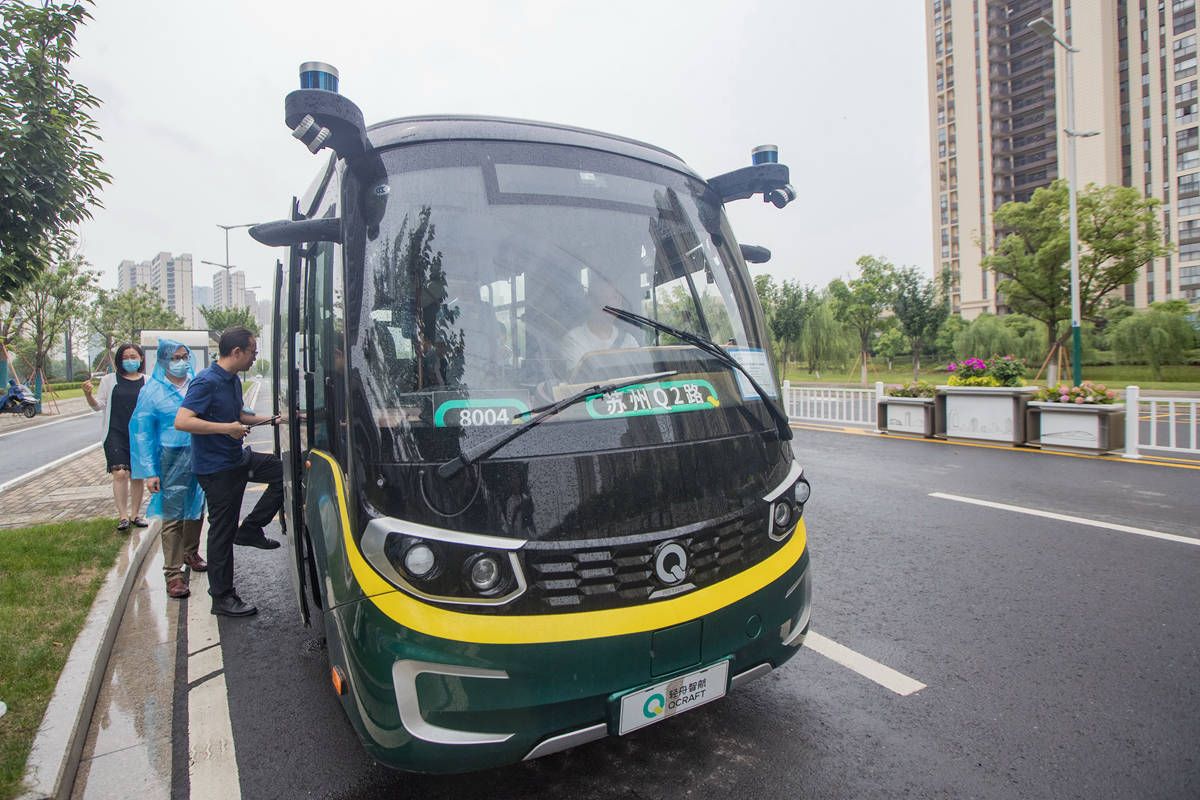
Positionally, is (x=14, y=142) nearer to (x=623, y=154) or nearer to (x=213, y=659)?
(x=213, y=659)

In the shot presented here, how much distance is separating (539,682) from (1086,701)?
2.55 meters

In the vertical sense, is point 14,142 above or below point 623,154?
above

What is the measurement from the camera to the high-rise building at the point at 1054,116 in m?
55.4

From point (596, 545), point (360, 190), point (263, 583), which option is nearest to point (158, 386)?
point (263, 583)

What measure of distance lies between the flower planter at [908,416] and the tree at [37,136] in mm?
12606

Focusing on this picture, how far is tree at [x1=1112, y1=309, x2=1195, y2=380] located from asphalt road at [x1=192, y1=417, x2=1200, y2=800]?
3512 centimetres

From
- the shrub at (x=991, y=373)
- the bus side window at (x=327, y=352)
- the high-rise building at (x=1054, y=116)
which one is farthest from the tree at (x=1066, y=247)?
the high-rise building at (x=1054, y=116)

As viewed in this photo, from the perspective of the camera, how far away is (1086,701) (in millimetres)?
2877

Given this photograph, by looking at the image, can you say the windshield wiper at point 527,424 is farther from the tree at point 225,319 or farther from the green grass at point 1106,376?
the tree at point 225,319

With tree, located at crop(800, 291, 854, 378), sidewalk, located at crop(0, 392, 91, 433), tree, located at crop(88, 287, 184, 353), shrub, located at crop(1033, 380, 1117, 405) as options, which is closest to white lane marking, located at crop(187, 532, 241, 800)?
shrub, located at crop(1033, 380, 1117, 405)

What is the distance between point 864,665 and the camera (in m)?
3.26

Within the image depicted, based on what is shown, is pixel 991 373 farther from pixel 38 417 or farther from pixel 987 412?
pixel 38 417

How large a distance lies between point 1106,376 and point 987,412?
29.9 metres

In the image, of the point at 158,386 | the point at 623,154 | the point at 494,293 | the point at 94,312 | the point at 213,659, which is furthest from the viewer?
the point at 94,312
